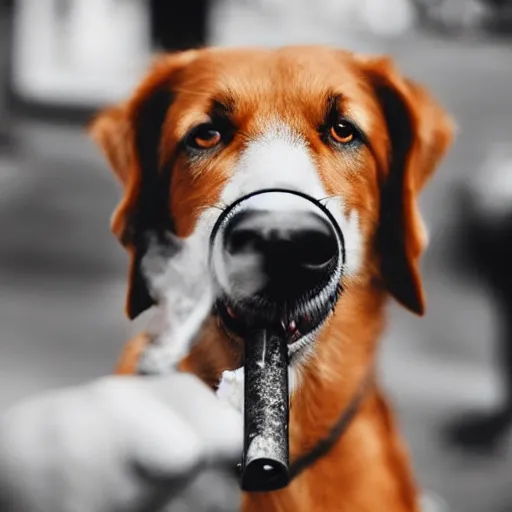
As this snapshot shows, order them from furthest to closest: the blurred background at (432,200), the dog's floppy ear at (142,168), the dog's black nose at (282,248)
→ the blurred background at (432,200) < the dog's floppy ear at (142,168) < the dog's black nose at (282,248)

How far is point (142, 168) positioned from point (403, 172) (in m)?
0.23

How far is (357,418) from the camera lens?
0.66 meters

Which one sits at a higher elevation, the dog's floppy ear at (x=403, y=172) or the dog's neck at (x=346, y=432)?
the dog's floppy ear at (x=403, y=172)

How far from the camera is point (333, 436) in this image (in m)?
0.65

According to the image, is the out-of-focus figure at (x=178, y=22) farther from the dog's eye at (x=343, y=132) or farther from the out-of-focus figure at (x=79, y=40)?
the dog's eye at (x=343, y=132)

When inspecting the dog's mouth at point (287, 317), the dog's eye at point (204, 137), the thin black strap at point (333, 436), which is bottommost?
the thin black strap at point (333, 436)

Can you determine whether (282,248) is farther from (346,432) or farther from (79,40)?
(79,40)

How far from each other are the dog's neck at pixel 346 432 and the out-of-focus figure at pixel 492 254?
0.53ft

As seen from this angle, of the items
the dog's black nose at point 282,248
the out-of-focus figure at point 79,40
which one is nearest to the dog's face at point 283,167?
the dog's black nose at point 282,248

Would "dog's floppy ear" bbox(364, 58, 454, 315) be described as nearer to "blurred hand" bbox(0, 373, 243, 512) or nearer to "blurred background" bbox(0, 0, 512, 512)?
"blurred background" bbox(0, 0, 512, 512)

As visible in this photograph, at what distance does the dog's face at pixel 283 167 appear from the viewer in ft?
1.76

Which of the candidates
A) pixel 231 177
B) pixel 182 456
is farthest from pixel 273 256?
pixel 182 456

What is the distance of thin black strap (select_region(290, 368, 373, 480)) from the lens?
2.02 ft

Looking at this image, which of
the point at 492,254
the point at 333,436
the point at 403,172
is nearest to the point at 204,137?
the point at 403,172
